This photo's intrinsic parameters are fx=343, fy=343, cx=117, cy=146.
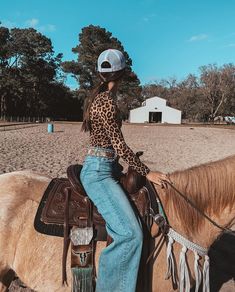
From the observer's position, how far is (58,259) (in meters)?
2.66

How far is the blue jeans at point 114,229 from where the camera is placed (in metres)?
2.46

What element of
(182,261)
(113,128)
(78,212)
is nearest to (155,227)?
(182,261)

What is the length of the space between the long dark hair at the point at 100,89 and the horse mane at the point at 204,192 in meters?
0.84

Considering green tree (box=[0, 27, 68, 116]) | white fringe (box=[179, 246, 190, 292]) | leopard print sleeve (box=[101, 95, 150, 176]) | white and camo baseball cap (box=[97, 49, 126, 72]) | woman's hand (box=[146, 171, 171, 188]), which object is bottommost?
white fringe (box=[179, 246, 190, 292])

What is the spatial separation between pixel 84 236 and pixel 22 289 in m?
2.04

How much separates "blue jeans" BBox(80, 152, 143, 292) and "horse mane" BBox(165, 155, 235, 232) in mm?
403

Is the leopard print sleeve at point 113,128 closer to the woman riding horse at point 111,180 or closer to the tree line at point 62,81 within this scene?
the woman riding horse at point 111,180

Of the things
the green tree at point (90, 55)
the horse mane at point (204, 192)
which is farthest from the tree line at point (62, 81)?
the horse mane at point (204, 192)

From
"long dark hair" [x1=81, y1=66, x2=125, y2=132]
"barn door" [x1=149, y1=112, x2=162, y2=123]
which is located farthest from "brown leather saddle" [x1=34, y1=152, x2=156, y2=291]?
"barn door" [x1=149, y1=112, x2=162, y2=123]

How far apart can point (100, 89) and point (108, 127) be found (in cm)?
34

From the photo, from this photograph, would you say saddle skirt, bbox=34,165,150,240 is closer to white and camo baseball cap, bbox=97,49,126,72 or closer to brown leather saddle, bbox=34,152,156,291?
brown leather saddle, bbox=34,152,156,291

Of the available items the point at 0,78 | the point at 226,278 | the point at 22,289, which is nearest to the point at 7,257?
the point at 22,289

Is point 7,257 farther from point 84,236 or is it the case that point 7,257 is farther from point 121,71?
point 121,71

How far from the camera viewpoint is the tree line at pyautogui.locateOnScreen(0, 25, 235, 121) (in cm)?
6228
